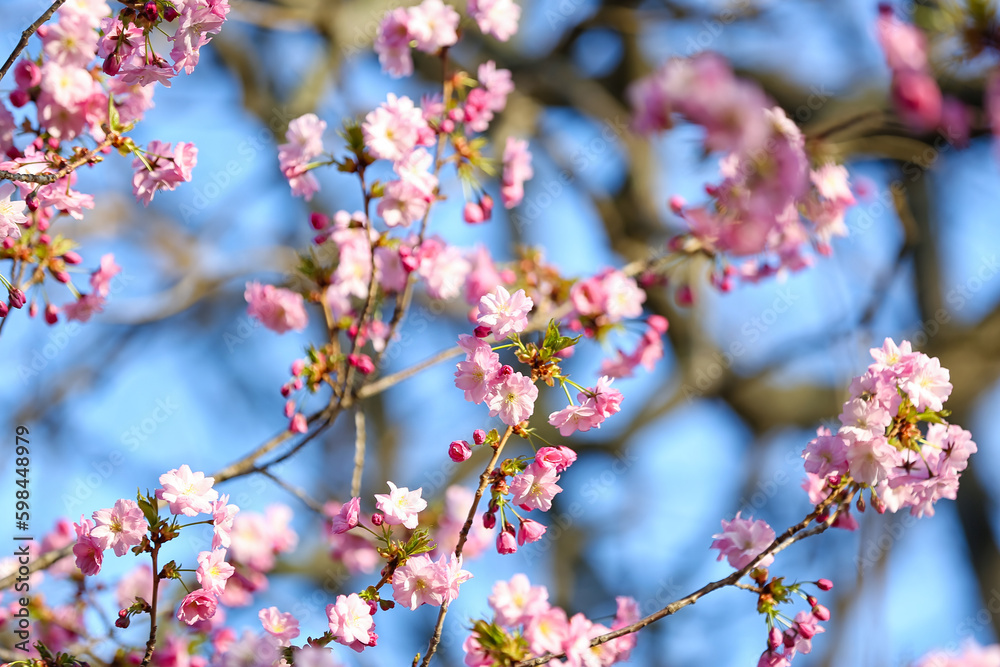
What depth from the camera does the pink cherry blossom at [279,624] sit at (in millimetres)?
1386

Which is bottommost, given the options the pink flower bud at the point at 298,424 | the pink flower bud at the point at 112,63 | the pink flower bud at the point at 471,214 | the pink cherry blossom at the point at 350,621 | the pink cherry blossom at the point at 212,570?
the pink cherry blossom at the point at 350,621

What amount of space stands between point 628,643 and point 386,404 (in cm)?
422

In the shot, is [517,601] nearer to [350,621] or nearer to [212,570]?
[350,621]

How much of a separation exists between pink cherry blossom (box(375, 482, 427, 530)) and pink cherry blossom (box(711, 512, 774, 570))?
24.2 inches

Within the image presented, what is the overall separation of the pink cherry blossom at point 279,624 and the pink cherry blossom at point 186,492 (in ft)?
0.80

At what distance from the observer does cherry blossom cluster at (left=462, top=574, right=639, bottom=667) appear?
1431mm

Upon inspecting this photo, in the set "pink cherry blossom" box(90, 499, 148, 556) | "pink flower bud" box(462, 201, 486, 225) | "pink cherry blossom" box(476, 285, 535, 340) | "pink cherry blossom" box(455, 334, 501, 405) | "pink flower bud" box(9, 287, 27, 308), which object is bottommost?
"pink cherry blossom" box(90, 499, 148, 556)

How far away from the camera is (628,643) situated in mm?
1672

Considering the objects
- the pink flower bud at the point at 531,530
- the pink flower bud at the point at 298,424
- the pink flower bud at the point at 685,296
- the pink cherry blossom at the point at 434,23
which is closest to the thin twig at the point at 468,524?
the pink flower bud at the point at 531,530

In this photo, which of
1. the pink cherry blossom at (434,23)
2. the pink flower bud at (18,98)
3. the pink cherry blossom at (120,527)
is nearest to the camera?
the pink cherry blossom at (120,527)

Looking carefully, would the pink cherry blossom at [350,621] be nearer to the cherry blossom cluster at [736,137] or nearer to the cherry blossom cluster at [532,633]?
the cherry blossom cluster at [532,633]

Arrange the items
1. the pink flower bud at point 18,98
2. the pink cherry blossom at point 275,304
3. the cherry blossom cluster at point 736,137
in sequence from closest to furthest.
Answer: the cherry blossom cluster at point 736,137
the pink flower bud at point 18,98
the pink cherry blossom at point 275,304

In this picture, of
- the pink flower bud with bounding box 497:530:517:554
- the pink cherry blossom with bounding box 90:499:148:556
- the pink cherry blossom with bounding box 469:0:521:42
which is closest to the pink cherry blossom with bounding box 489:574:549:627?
the pink flower bud with bounding box 497:530:517:554

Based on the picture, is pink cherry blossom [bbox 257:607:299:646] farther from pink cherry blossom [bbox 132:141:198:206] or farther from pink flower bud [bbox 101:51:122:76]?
pink flower bud [bbox 101:51:122:76]
